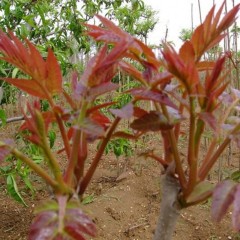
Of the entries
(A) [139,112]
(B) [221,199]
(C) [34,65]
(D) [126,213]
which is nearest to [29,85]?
(C) [34,65]

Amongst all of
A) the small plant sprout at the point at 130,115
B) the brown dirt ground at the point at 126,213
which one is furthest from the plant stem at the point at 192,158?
the brown dirt ground at the point at 126,213

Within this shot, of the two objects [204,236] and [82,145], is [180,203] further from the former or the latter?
[204,236]

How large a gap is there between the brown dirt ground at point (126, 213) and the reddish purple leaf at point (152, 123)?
5.05 feet

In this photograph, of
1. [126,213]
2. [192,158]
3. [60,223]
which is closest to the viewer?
[60,223]

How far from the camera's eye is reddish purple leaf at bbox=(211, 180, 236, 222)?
1.08 feet

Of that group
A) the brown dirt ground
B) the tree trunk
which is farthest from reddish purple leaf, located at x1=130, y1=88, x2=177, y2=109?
the brown dirt ground

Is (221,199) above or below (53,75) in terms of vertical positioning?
below

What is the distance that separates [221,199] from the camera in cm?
33

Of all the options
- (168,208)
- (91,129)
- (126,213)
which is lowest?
(126,213)

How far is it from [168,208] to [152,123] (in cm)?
11

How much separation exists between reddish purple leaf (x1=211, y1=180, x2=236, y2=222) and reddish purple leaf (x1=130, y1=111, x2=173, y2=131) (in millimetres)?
82

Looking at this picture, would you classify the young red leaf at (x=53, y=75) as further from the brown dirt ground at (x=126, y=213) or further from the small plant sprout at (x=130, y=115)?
the brown dirt ground at (x=126, y=213)

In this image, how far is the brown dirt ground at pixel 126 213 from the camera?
7.15 feet

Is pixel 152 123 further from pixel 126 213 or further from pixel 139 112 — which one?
pixel 126 213
